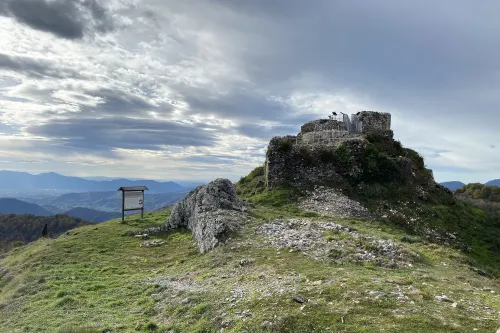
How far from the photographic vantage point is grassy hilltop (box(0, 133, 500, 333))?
9656 mm

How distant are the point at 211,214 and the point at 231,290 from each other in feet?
37.3

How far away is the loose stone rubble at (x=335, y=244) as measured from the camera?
624 inches

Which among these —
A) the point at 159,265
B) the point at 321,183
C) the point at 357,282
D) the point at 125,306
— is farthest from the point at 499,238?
the point at 125,306

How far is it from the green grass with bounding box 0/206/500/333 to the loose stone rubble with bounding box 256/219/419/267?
66cm

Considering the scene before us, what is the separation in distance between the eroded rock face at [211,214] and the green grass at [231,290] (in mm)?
1116

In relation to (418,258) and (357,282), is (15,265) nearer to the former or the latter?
(357,282)

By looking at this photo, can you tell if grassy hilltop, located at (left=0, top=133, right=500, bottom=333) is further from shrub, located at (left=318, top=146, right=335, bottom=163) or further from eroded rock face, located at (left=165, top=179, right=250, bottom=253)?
shrub, located at (left=318, top=146, right=335, bottom=163)

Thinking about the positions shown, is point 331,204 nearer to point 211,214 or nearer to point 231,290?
point 211,214

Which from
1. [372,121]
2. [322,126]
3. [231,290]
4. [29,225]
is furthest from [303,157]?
[29,225]

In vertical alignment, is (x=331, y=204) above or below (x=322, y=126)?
below

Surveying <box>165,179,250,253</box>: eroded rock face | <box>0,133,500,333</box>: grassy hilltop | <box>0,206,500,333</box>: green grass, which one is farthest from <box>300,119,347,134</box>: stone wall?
<box>0,206,500,333</box>: green grass

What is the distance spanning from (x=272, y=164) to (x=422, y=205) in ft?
52.4

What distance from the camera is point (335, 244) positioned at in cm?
1748

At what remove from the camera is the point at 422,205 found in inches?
1224
